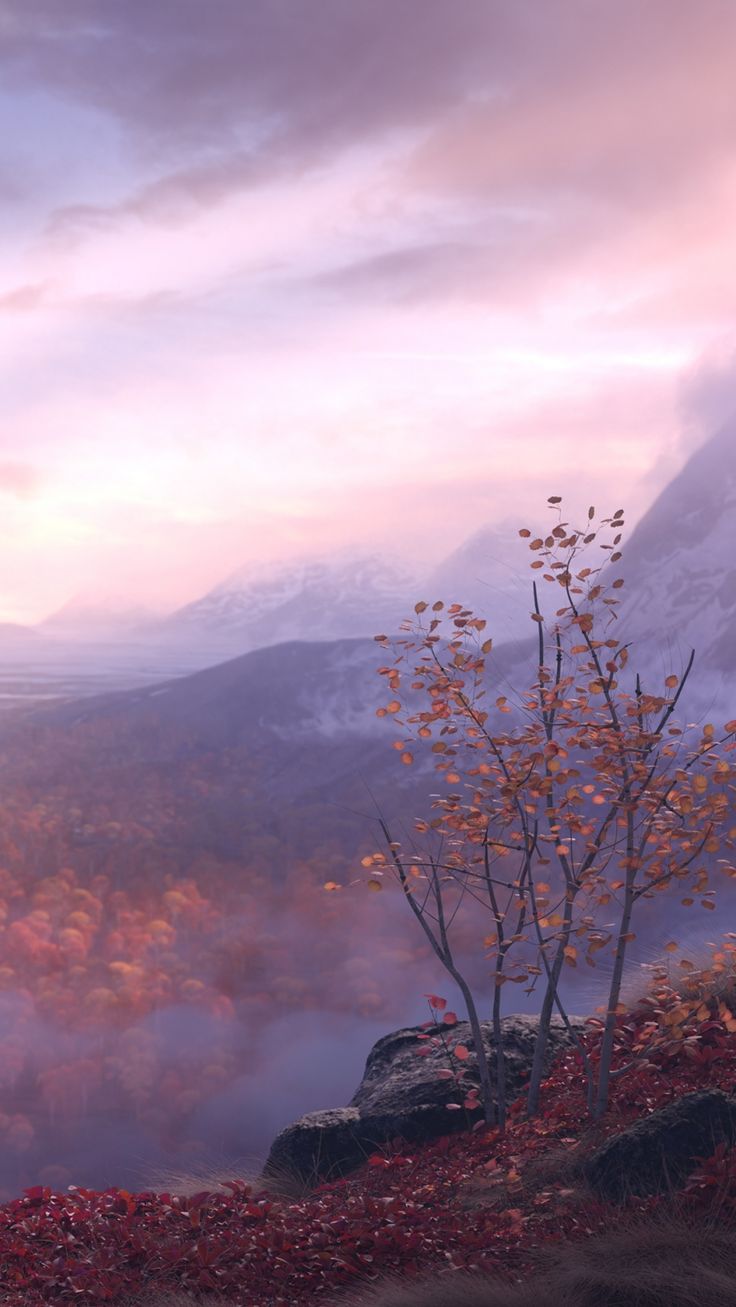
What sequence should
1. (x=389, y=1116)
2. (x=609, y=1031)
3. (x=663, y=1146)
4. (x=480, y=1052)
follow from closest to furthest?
(x=663, y=1146)
(x=609, y=1031)
(x=480, y=1052)
(x=389, y=1116)

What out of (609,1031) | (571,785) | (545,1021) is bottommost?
(609,1031)

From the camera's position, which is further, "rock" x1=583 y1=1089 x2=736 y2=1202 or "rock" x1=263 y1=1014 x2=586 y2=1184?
"rock" x1=263 y1=1014 x2=586 y2=1184

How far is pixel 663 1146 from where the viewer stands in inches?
298

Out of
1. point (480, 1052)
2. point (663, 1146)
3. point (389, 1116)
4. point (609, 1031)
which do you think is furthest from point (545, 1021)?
point (389, 1116)

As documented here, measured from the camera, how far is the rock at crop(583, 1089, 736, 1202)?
7492 mm

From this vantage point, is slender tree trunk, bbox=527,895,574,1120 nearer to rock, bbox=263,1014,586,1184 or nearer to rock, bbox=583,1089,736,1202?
rock, bbox=263,1014,586,1184

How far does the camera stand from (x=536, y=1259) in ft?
22.6

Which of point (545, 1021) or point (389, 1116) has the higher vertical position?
point (545, 1021)

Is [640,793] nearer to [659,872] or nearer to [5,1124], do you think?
[659,872]

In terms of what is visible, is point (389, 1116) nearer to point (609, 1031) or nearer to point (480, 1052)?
point (480, 1052)

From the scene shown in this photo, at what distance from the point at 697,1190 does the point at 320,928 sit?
73.1 ft

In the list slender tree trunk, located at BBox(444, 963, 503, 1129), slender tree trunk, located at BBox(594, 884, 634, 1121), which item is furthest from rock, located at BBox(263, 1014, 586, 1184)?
slender tree trunk, located at BBox(594, 884, 634, 1121)

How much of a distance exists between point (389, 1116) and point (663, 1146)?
3.99 meters

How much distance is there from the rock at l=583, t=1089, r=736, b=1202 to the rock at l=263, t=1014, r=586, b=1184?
2.86 m
